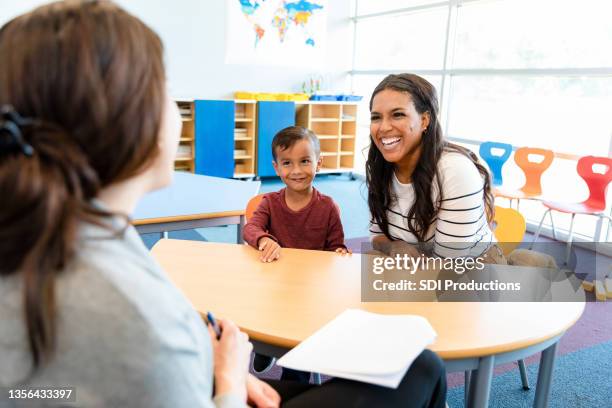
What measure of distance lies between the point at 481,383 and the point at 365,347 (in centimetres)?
32

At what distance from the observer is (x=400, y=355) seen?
3.27 ft

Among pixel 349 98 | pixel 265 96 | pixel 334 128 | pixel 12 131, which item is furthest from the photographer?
pixel 334 128

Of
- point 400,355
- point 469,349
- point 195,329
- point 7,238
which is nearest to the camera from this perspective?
point 7,238

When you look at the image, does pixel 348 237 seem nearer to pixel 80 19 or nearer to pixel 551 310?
pixel 551 310

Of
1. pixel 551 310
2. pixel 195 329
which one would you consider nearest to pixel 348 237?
pixel 551 310

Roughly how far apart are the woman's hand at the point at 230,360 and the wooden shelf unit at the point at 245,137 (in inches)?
207

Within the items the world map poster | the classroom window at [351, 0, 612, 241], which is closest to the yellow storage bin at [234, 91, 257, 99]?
the world map poster

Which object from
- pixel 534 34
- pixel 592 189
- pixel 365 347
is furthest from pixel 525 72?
pixel 365 347

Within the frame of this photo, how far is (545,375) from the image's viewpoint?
1.48m

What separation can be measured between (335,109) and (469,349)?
581cm

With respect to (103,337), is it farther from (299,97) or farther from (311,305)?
(299,97)

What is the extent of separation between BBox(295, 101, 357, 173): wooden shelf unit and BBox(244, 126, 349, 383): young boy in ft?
14.9
